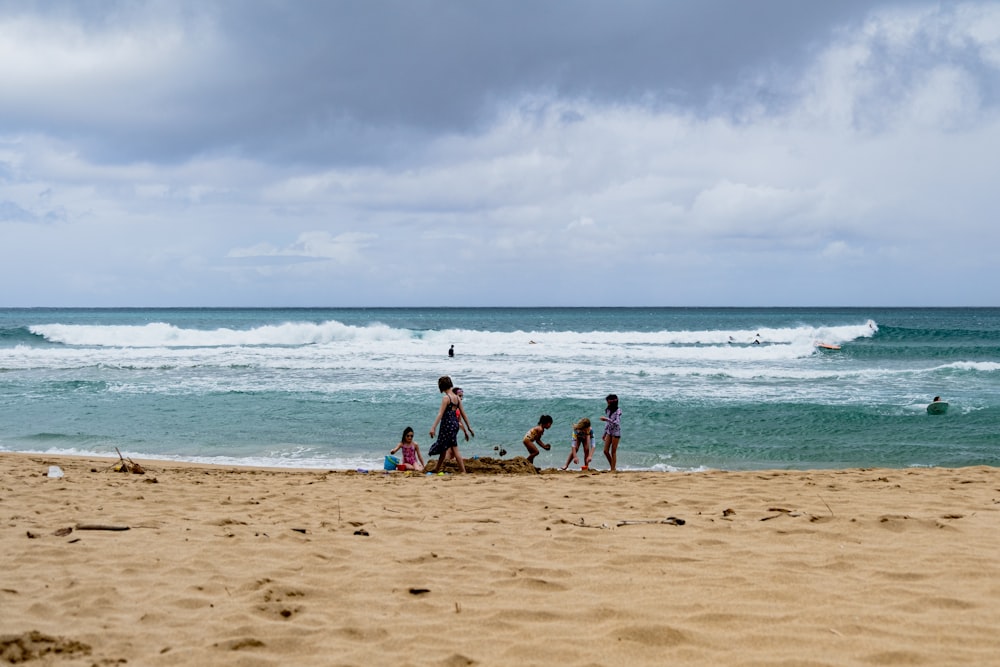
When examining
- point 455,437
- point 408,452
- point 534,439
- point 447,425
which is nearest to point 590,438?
point 534,439

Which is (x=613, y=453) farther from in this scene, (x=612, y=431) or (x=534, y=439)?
(x=534, y=439)

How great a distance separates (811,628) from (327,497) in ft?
17.8

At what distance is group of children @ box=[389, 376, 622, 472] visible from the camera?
406 inches

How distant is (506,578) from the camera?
14.8 feet

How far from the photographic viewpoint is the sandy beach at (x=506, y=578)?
3422 millimetres

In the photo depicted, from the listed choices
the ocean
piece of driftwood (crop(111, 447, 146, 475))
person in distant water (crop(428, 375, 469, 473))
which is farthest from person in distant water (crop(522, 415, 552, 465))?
piece of driftwood (crop(111, 447, 146, 475))

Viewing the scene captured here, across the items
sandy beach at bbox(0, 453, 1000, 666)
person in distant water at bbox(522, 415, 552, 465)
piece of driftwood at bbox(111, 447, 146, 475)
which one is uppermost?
sandy beach at bbox(0, 453, 1000, 666)

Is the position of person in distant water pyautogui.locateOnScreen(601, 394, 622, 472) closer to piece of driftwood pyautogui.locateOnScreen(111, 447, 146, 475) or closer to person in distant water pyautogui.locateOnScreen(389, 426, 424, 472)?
person in distant water pyautogui.locateOnScreen(389, 426, 424, 472)

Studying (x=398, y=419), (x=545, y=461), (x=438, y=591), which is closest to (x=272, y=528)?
(x=438, y=591)

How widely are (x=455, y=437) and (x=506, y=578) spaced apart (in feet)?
19.4

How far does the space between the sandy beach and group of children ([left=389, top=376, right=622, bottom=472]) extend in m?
2.85

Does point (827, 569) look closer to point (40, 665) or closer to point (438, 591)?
point (438, 591)

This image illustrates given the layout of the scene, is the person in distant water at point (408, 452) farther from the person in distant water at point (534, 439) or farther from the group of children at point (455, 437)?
the person in distant water at point (534, 439)

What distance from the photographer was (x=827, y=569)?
4.42 m
